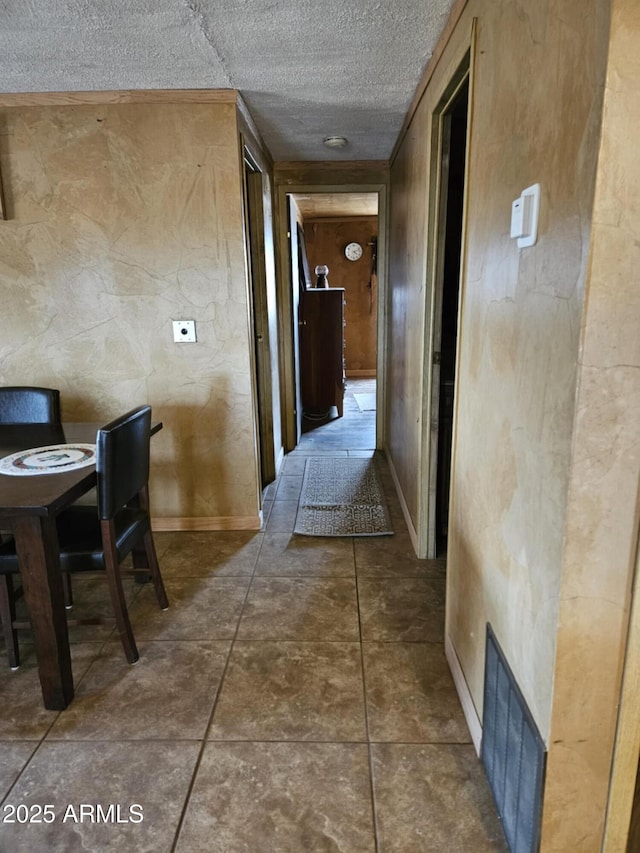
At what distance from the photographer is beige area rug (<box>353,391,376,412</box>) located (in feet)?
19.8

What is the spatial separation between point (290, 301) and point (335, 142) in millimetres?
1307

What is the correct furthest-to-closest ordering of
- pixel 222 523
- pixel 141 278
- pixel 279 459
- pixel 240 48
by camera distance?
pixel 279 459 < pixel 222 523 < pixel 141 278 < pixel 240 48

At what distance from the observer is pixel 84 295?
2.71 metres

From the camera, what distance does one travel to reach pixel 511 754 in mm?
1192

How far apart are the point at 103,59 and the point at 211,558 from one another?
7.49 feet

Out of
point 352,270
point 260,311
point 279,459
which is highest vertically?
point 352,270

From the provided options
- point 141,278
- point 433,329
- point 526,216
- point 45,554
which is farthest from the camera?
point 141,278

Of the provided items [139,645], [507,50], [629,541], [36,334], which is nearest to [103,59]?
[36,334]

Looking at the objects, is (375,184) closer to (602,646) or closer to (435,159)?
(435,159)

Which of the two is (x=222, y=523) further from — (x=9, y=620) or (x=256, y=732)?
(x=256, y=732)

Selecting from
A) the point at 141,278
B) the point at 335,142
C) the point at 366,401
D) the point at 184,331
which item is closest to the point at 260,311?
the point at 184,331

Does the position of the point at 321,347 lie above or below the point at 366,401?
above

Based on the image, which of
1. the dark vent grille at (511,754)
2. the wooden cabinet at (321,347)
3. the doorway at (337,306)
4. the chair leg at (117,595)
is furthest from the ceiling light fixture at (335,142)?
the dark vent grille at (511,754)

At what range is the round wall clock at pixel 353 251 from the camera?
761cm
